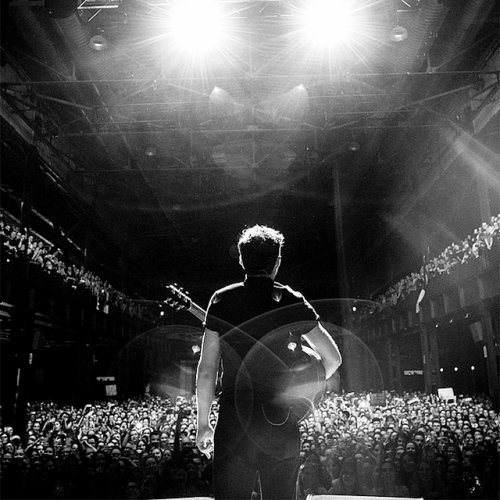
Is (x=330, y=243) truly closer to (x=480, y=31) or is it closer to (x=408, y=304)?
(x=408, y=304)

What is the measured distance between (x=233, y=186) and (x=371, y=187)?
234 inches

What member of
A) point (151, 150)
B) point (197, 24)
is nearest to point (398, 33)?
point (197, 24)

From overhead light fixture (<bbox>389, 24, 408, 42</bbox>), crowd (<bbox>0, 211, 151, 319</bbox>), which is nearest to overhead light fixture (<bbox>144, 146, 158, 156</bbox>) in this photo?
crowd (<bbox>0, 211, 151, 319</bbox>)

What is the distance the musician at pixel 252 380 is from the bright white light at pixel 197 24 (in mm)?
8742

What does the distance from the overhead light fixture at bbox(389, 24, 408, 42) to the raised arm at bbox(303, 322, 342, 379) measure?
9635 millimetres

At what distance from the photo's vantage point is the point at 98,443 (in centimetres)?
793

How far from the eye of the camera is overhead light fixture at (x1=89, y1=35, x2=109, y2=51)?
11.0 m

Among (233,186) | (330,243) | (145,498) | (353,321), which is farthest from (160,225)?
(145,498)

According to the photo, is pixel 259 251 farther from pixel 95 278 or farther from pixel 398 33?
pixel 95 278

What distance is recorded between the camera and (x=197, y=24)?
1063cm

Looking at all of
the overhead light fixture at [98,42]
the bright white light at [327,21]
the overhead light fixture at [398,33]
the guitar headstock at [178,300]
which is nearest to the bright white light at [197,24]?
the overhead light fixture at [98,42]

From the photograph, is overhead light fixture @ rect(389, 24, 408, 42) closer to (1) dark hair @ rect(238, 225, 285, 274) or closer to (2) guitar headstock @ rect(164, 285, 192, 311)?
(2) guitar headstock @ rect(164, 285, 192, 311)

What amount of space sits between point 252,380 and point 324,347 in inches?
18.6

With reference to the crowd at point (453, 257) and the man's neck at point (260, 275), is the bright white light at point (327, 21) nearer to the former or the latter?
the crowd at point (453, 257)
